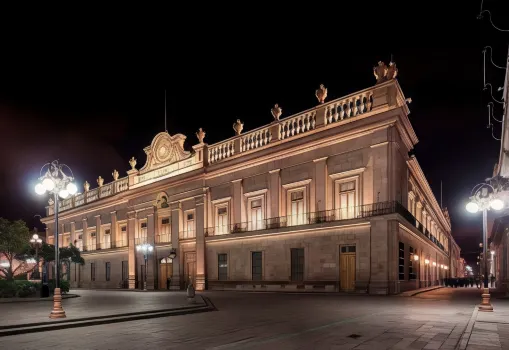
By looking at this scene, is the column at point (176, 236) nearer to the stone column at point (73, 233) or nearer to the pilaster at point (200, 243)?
the pilaster at point (200, 243)

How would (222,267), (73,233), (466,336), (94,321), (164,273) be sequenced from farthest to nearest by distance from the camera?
(73,233)
(164,273)
(222,267)
(94,321)
(466,336)

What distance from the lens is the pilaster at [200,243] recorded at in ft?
117

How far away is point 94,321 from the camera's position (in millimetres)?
13164

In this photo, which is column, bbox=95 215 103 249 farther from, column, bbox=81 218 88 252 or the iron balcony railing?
the iron balcony railing

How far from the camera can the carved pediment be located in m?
40.1

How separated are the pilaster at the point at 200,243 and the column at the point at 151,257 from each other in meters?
6.57

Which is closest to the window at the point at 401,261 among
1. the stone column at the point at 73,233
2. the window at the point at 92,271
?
the window at the point at 92,271

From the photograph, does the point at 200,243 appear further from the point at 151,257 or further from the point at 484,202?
the point at 484,202

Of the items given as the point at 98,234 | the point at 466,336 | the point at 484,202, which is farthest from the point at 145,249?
the point at 466,336

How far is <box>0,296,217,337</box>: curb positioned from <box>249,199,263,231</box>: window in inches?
610

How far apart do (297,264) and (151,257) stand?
1718cm

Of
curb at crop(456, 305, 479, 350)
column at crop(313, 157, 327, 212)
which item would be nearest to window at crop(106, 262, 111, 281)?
column at crop(313, 157, 327, 212)

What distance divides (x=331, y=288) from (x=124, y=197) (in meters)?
26.8

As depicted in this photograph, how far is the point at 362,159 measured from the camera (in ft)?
87.8
